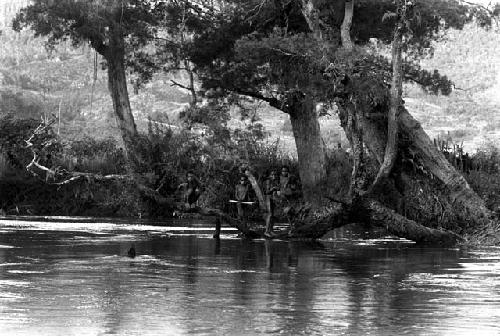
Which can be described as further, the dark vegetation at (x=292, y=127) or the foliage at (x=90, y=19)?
the foliage at (x=90, y=19)

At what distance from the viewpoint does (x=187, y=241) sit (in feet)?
97.9

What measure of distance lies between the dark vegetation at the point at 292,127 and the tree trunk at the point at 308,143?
0.16 ft

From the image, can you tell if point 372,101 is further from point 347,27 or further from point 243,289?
point 243,289

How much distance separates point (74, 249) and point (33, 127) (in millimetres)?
26501

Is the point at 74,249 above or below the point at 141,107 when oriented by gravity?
below

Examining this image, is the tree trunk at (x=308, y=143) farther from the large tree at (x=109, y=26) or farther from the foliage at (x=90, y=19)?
the foliage at (x=90, y=19)

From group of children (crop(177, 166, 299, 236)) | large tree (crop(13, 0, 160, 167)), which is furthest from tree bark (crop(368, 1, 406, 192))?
large tree (crop(13, 0, 160, 167))

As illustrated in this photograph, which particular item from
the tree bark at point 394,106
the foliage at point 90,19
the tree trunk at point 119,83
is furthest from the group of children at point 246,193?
the tree trunk at point 119,83

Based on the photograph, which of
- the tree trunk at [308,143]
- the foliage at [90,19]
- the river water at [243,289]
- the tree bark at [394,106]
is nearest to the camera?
the river water at [243,289]

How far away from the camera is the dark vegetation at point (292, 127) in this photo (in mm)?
30703

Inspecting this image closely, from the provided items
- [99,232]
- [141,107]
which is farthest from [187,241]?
[141,107]

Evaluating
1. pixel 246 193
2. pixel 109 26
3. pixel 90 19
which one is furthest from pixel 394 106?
pixel 109 26

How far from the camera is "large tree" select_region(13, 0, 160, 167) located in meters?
43.8

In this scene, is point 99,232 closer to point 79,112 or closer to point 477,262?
point 477,262
